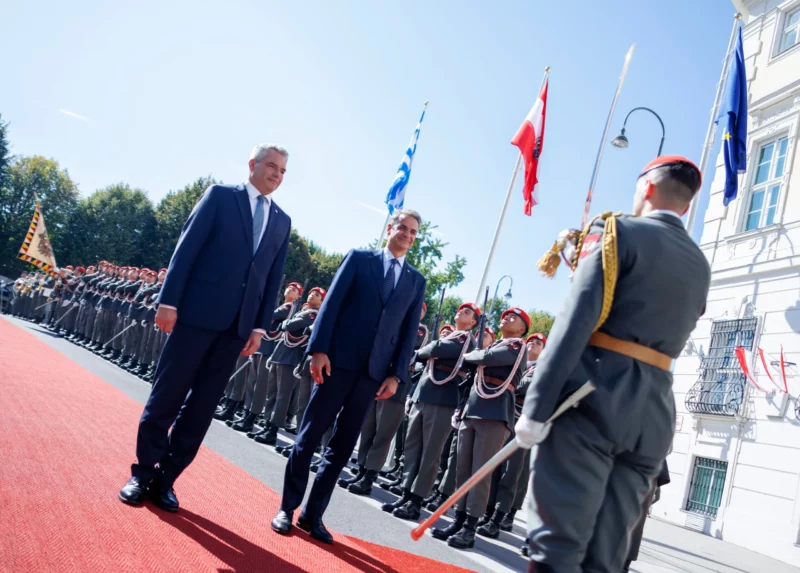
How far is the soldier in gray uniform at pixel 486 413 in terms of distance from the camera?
241 inches

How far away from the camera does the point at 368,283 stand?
4.81 m

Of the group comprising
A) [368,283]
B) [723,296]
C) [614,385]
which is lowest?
[614,385]

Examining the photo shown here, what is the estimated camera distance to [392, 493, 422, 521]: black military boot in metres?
6.50

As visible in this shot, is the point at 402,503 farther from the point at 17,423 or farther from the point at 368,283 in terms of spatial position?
the point at 17,423

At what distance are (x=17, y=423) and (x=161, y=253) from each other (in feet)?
192

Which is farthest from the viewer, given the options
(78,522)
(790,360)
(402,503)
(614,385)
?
(790,360)

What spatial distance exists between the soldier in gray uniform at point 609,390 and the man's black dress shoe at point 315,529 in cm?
210

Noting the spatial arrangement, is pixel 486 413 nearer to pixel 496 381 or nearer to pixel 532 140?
pixel 496 381

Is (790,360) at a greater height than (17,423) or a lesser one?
greater

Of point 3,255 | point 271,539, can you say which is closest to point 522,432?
point 271,539

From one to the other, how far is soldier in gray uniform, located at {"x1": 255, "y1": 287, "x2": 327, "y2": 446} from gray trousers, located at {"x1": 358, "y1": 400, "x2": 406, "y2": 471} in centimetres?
151

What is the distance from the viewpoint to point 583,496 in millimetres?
2498

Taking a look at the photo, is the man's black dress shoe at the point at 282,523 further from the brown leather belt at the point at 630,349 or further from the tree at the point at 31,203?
the tree at the point at 31,203

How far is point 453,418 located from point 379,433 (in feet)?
3.59
